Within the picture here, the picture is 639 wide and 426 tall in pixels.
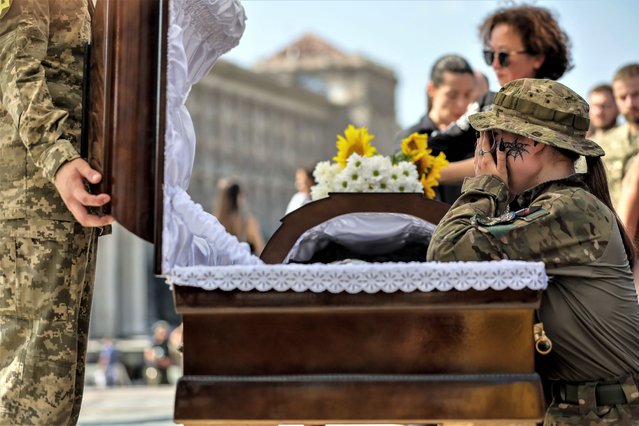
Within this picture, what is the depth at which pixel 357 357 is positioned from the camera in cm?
283

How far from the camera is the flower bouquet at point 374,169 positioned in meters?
4.58

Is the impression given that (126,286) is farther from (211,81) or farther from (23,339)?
(23,339)

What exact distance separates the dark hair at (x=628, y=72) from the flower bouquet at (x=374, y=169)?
2.09 m

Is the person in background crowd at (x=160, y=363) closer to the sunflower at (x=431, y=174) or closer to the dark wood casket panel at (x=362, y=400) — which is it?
the sunflower at (x=431, y=174)

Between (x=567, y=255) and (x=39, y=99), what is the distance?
5.33 feet

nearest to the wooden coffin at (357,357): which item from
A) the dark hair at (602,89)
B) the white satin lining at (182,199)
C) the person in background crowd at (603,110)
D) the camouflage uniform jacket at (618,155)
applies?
the white satin lining at (182,199)

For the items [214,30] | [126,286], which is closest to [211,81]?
[126,286]

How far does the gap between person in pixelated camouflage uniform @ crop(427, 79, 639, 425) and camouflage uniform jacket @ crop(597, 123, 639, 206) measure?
11.2ft

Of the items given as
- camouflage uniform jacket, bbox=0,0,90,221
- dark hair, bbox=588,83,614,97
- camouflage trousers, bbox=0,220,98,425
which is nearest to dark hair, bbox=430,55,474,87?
dark hair, bbox=588,83,614,97

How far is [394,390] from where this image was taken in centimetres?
280

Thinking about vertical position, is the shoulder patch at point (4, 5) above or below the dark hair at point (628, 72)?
below

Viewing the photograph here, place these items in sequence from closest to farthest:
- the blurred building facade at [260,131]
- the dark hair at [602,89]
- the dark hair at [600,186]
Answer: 1. the dark hair at [600,186]
2. the dark hair at [602,89]
3. the blurred building facade at [260,131]

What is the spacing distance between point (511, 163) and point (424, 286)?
692 millimetres

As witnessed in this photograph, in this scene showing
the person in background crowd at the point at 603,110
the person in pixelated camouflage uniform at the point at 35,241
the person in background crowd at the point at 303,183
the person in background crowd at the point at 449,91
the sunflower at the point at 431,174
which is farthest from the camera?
the person in background crowd at the point at 303,183
